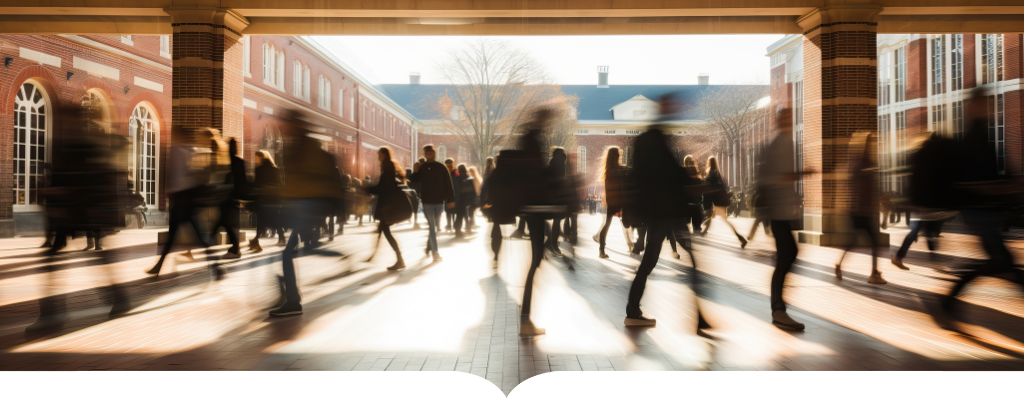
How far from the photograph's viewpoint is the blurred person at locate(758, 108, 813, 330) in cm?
386

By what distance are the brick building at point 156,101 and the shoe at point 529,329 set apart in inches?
73.7

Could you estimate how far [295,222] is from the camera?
4223 millimetres

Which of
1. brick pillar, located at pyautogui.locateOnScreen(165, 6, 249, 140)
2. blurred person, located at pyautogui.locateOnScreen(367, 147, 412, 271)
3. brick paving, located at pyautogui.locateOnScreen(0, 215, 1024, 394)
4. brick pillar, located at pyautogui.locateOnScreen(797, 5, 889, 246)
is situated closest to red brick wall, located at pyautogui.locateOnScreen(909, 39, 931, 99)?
brick pillar, located at pyautogui.locateOnScreen(797, 5, 889, 246)

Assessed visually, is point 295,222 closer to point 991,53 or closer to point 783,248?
point 783,248

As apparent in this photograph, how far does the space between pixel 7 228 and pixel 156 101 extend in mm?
5739

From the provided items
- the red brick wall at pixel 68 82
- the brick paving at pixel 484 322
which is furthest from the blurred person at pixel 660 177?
the red brick wall at pixel 68 82

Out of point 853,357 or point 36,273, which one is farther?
point 36,273

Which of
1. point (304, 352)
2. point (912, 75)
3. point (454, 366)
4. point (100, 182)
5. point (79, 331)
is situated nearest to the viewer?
point (454, 366)

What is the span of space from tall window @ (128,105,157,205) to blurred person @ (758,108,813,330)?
49.5ft

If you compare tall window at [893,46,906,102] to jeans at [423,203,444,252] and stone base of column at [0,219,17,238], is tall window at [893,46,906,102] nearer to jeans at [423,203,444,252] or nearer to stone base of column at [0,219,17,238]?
jeans at [423,203,444,252]
